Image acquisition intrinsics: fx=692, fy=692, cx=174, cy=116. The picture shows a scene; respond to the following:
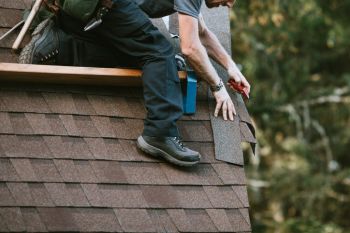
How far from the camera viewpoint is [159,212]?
3764 mm

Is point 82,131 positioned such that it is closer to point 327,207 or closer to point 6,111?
point 6,111

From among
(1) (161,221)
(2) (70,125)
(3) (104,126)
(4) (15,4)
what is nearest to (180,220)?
(1) (161,221)

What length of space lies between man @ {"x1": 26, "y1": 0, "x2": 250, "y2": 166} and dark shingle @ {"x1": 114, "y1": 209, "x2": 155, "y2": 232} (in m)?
0.39

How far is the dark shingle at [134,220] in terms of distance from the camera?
12.0ft

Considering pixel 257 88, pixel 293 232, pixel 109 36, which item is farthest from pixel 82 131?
pixel 257 88

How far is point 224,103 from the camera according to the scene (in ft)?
14.1

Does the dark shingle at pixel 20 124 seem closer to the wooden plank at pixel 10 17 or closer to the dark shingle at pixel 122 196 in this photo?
the dark shingle at pixel 122 196

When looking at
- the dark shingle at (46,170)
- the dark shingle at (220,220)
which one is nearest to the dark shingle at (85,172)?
the dark shingle at (46,170)

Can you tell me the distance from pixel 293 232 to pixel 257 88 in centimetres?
285

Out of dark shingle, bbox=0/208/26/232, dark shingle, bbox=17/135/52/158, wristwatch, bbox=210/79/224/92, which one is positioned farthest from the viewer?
wristwatch, bbox=210/79/224/92

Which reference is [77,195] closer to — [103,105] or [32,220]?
[32,220]

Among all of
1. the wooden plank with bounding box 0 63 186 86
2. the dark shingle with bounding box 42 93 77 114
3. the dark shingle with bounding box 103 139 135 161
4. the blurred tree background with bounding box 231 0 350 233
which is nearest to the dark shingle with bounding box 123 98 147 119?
the wooden plank with bounding box 0 63 186 86

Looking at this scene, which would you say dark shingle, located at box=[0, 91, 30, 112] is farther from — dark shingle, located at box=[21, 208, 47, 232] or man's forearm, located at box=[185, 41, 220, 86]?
man's forearm, located at box=[185, 41, 220, 86]

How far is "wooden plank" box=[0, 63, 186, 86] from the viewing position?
3.86m
